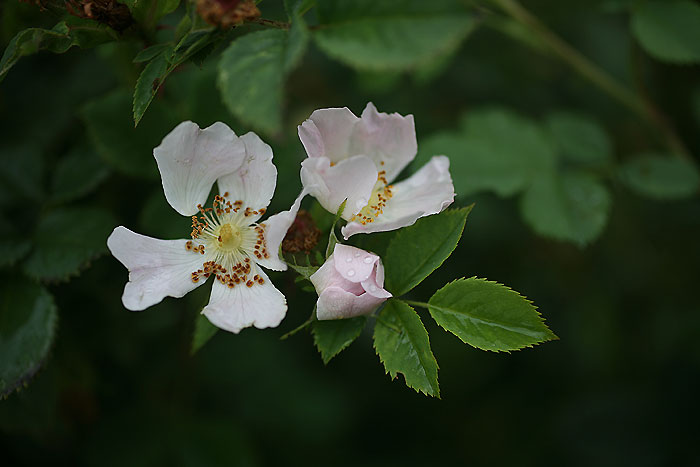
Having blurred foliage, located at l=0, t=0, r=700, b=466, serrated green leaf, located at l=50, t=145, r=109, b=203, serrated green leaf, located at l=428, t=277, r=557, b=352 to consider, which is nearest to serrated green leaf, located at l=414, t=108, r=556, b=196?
blurred foliage, located at l=0, t=0, r=700, b=466

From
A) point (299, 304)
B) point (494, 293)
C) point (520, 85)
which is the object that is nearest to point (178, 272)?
point (494, 293)

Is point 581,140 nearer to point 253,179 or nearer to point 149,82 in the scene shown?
point 253,179

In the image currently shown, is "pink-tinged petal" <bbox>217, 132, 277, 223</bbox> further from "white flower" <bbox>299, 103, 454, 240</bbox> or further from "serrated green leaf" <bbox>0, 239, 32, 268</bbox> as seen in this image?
"serrated green leaf" <bbox>0, 239, 32, 268</bbox>

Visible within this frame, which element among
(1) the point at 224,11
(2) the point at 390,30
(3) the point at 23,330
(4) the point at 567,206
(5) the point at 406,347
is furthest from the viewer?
(4) the point at 567,206

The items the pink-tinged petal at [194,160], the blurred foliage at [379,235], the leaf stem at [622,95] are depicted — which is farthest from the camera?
the leaf stem at [622,95]

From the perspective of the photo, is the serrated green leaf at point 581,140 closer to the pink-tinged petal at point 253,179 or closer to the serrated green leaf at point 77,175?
the pink-tinged petal at point 253,179

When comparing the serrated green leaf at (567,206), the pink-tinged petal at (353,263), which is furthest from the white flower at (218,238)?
the serrated green leaf at (567,206)

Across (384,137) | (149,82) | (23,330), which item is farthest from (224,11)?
(23,330)
